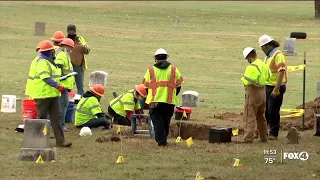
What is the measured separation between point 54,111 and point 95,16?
36.5 metres

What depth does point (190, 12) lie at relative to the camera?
5741 centimetres

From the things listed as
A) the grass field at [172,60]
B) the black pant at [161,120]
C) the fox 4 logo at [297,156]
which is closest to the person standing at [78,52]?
the grass field at [172,60]

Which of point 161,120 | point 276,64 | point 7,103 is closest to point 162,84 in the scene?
point 161,120

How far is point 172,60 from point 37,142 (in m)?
18.7

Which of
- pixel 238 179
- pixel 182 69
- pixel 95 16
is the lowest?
pixel 238 179

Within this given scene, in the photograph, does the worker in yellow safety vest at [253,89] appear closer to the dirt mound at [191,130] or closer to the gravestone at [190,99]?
the dirt mound at [191,130]

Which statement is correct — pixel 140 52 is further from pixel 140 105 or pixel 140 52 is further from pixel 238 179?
pixel 238 179

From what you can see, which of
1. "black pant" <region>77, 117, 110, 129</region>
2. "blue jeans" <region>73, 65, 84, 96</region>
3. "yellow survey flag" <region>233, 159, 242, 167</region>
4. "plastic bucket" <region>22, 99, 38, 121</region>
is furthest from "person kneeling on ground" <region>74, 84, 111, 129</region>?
"yellow survey flag" <region>233, 159, 242, 167</region>

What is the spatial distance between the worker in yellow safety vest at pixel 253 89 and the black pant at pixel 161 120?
1.41m

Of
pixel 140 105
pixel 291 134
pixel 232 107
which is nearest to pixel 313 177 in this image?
pixel 291 134

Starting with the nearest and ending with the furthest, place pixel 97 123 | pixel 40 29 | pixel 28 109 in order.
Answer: pixel 28 109, pixel 97 123, pixel 40 29

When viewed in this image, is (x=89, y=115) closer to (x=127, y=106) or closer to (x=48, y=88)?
(x=127, y=106)

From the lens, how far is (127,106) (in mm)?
19156

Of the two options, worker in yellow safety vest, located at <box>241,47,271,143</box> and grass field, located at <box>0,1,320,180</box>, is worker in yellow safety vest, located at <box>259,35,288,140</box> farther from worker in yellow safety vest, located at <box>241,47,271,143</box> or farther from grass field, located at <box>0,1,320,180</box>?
grass field, located at <box>0,1,320,180</box>
